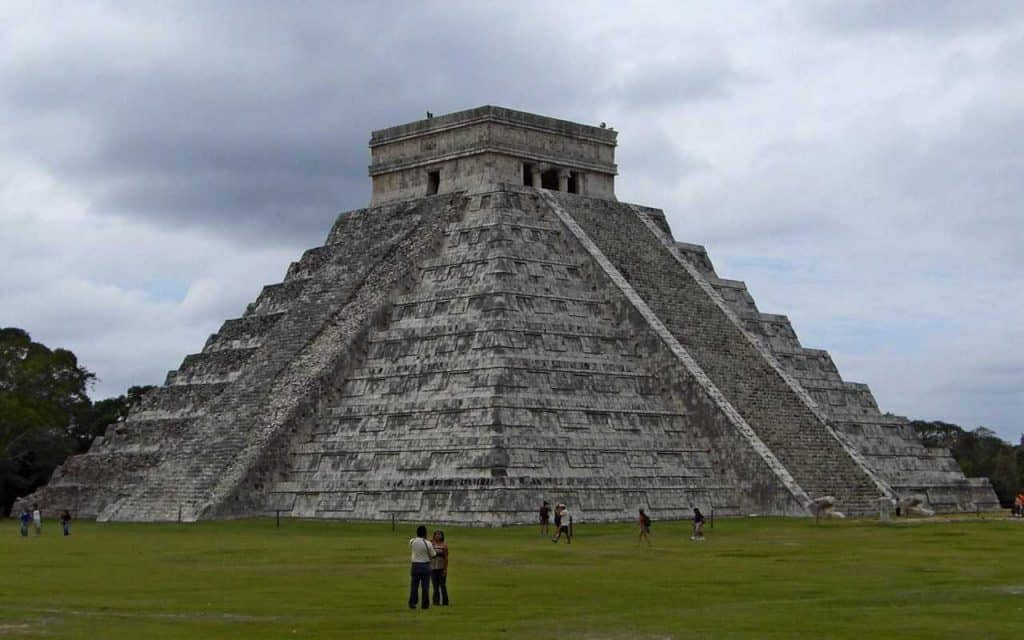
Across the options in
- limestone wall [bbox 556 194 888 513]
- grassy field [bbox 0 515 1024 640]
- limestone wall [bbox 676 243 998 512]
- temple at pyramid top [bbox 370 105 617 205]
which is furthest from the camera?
temple at pyramid top [bbox 370 105 617 205]

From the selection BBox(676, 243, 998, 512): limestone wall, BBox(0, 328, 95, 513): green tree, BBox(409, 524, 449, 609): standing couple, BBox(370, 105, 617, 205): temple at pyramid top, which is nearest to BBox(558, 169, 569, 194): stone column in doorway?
BBox(370, 105, 617, 205): temple at pyramid top

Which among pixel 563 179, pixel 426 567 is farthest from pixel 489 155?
pixel 426 567

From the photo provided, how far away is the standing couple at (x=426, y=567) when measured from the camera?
18.8 meters

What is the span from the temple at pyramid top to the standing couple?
25.4 m

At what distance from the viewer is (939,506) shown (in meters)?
42.9

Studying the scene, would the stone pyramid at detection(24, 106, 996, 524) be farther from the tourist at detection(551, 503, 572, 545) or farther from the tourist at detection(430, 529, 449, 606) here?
the tourist at detection(430, 529, 449, 606)

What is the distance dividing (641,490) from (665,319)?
21.9 feet

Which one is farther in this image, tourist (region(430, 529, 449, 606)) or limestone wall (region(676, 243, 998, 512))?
limestone wall (region(676, 243, 998, 512))

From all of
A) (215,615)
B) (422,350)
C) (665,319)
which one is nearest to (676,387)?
(665,319)

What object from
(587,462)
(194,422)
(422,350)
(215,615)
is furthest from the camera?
(194,422)

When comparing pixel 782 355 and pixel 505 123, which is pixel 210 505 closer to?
pixel 505 123

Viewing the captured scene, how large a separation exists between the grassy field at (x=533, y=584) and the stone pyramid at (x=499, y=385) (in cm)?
281

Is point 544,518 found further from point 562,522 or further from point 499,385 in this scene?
point 499,385

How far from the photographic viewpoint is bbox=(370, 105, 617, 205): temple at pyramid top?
44.1 metres
